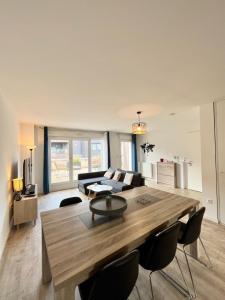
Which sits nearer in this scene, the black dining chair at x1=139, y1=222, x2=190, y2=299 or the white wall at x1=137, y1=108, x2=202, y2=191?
the black dining chair at x1=139, y1=222, x2=190, y2=299

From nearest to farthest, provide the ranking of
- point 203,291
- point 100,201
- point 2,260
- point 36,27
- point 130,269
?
point 130,269 → point 36,27 → point 203,291 → point 100,201 → point 2,260

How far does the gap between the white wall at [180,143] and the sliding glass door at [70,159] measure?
8.63 ft

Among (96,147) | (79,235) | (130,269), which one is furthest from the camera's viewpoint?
(96,147)

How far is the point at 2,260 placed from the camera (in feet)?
6.88

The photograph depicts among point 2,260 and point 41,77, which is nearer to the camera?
point 41,77

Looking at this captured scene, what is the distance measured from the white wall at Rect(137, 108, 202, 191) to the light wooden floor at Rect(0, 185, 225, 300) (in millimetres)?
3146

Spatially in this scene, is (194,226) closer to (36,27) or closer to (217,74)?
(217,74)

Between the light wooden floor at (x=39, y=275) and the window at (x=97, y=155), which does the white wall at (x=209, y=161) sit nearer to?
the light wooden floor at (x=39, y=275)

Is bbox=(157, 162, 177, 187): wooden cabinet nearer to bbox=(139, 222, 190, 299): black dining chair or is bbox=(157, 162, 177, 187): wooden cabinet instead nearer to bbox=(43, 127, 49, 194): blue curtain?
bbox=(43, 127, 49, 194): blue curtain

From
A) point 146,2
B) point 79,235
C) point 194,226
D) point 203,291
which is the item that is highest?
point 146,2

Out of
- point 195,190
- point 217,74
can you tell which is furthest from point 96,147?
point 217,74

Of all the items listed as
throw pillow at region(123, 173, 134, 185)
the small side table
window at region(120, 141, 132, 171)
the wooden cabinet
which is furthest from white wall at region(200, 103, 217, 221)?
window at region(120, 141, 132, 171)

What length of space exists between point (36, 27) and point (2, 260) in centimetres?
294

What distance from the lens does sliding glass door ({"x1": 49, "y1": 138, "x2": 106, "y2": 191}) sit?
577 cm
